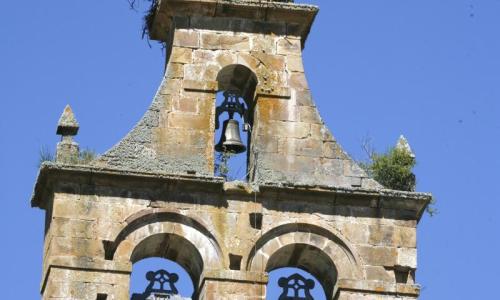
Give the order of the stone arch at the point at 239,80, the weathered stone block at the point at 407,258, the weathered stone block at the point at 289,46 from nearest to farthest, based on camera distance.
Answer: the weathered stone block at the point at 407,258, the stone arch at the point at 239,80, the weathered stone block at the point at 289,46

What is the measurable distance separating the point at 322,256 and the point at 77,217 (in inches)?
116

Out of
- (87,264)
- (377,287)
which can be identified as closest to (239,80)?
(377,287)

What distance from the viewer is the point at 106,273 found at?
31250 millimetres

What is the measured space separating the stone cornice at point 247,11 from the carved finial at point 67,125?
1.88 metres

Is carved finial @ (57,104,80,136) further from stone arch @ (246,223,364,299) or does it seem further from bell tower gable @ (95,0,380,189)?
stone arch @ (246,223,364,299)

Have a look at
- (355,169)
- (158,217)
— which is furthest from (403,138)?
(158,217)

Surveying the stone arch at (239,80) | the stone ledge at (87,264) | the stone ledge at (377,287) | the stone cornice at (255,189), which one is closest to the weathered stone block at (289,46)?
the stone arch at (239,80)

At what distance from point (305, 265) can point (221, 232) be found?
1249 mm

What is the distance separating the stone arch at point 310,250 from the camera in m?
31.8

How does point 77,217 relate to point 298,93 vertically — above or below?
below

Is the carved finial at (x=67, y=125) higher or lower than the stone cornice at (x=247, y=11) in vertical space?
lower

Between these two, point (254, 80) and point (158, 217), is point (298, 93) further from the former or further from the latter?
point (158, 217)

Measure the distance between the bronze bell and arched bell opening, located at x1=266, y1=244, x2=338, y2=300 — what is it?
1.65 m

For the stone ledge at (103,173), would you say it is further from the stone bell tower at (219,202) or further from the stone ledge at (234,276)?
the stone ledge at (234,276)
